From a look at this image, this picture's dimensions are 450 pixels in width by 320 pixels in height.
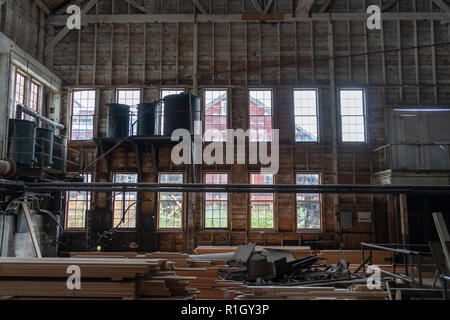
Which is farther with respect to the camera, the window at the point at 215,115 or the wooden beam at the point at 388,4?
the wooden beam at the point at 388,4

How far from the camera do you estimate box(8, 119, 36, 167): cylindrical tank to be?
37.6 ft

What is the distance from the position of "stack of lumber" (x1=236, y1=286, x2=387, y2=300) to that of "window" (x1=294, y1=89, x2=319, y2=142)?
8762 mm

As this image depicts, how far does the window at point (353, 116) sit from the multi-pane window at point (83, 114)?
31.8 feet

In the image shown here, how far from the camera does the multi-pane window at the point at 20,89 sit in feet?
42.3

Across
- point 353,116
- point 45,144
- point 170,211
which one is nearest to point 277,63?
point 353,116

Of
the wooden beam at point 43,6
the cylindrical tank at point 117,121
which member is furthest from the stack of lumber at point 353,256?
the wooden beam at point 43,6

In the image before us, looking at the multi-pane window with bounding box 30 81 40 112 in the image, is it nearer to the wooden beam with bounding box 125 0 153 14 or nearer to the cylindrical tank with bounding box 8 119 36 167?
the cylindrical tank with bounding box 8 119 36 167

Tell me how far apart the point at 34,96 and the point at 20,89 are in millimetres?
896

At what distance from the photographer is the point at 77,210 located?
1416cm

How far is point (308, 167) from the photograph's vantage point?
14312 mm

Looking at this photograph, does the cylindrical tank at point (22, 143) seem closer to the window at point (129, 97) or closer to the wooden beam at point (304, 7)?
the window at point (129, 97)

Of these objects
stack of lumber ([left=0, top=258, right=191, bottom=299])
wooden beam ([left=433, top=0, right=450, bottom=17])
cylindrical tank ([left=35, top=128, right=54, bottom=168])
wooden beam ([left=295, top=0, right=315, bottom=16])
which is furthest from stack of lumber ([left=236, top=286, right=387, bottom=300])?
wooden beam ([left=433, top=0, right=450, bottom=17])

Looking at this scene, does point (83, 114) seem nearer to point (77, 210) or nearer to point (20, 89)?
point (20, 89)

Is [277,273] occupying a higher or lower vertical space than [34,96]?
lower
